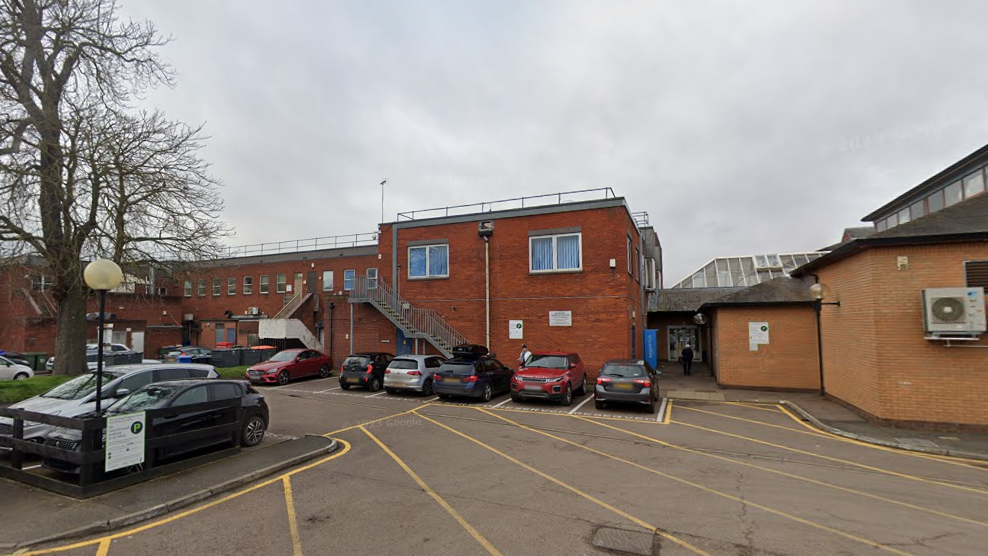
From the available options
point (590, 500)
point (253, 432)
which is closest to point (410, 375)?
point (253, 432)

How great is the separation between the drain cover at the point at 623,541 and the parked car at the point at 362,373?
13.0 meters

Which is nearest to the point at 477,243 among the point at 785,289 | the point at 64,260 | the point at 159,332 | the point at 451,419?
the point at 451,419

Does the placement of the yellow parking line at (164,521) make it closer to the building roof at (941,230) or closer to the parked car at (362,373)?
the parked car at (362,373)

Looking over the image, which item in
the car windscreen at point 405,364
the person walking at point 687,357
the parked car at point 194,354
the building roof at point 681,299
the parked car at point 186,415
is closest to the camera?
the parked car at point 186,415

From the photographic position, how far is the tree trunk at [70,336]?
1423 centimetres

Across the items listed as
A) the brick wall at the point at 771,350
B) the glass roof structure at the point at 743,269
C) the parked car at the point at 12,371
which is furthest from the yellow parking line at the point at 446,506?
the glass roof structure at the point at 743,269

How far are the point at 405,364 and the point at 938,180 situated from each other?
24535 millimetres

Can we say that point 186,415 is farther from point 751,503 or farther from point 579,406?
point 579,406

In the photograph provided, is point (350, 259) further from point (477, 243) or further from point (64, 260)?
point (64, 260)

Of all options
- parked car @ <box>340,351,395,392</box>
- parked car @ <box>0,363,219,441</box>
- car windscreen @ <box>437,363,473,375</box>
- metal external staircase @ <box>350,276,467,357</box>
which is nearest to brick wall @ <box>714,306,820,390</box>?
car windscreen @ <box>437,363,473,375</box>

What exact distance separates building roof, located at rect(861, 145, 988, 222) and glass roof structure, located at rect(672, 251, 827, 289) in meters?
9.30

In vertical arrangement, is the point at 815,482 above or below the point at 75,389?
below

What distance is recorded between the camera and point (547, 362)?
582 inches

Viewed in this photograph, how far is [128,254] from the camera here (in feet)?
45.8
